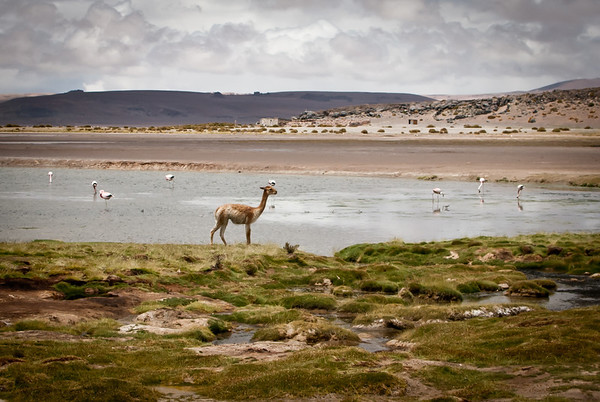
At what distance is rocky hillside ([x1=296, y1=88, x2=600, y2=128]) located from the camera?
283 feet

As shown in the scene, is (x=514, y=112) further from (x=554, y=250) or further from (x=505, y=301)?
(x=505, y=301)

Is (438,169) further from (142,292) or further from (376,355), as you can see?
(376,355)

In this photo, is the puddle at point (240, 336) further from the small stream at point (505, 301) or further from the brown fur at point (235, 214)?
the brown fur at point (235, 214)

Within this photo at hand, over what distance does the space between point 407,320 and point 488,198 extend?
2304 cm

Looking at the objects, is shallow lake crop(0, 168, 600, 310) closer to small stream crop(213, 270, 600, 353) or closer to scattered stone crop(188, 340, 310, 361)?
small stream crop(213, 270, 600, 353)

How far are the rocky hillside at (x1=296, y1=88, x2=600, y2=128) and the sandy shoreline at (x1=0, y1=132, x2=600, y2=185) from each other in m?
19.4

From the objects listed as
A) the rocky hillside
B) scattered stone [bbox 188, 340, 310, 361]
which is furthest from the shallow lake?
the rocky hillside

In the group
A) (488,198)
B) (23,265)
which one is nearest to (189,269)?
(23,265)

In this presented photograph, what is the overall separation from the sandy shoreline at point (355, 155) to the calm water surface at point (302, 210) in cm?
379

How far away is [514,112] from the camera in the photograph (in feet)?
315

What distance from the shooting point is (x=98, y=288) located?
1573cm

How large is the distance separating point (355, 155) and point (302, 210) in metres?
25.7

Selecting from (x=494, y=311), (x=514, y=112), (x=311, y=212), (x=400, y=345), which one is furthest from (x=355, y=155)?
(x=514, y=112)

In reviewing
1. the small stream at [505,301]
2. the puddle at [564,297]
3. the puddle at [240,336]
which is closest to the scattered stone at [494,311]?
the small stream at [505,301]
